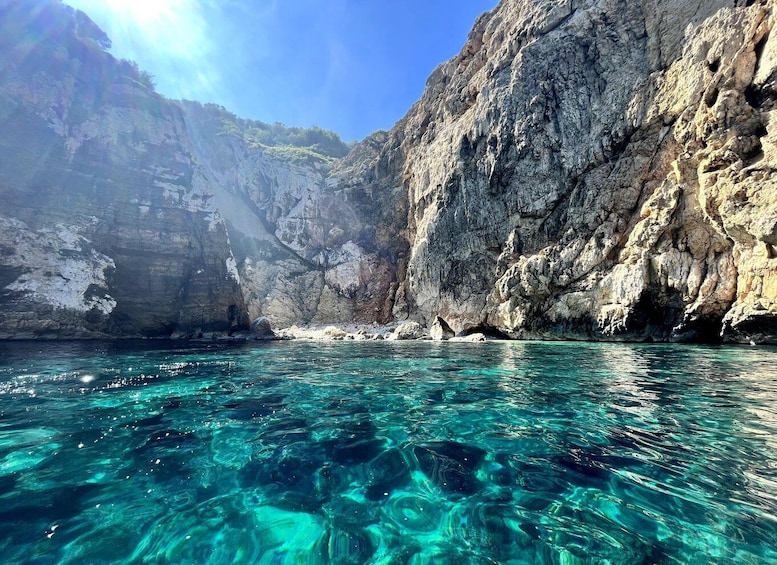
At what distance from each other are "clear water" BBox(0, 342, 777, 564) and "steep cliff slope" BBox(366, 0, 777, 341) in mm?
16604

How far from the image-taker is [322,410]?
22.2 ft

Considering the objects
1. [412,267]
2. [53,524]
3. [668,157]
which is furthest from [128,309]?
[668,157]

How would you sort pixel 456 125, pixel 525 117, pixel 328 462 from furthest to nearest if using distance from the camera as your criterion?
1. pixel 456 125
2. pixel 525 117
3. pixel 328 462

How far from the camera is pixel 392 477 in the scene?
12.9 ft

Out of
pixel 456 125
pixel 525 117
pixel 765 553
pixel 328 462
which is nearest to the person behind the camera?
pixel 765 553

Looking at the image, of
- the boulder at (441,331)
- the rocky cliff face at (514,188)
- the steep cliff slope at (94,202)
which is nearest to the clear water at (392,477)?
the rocky cliff face at (514,188)

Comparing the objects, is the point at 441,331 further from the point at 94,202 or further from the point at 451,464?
the point at 94,202

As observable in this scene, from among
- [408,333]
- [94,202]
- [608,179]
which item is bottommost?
[408,333]

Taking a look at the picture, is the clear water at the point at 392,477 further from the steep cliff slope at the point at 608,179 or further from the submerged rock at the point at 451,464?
the steep cliff slope at the point at 608,179

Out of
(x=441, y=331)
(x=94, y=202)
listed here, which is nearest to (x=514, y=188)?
(x=441, y=331)

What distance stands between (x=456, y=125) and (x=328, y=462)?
43.2 meters

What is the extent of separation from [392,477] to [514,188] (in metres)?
33.4

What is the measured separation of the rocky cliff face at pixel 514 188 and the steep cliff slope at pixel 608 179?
0.13 meters

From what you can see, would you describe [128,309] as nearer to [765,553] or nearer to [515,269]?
[515,269]
